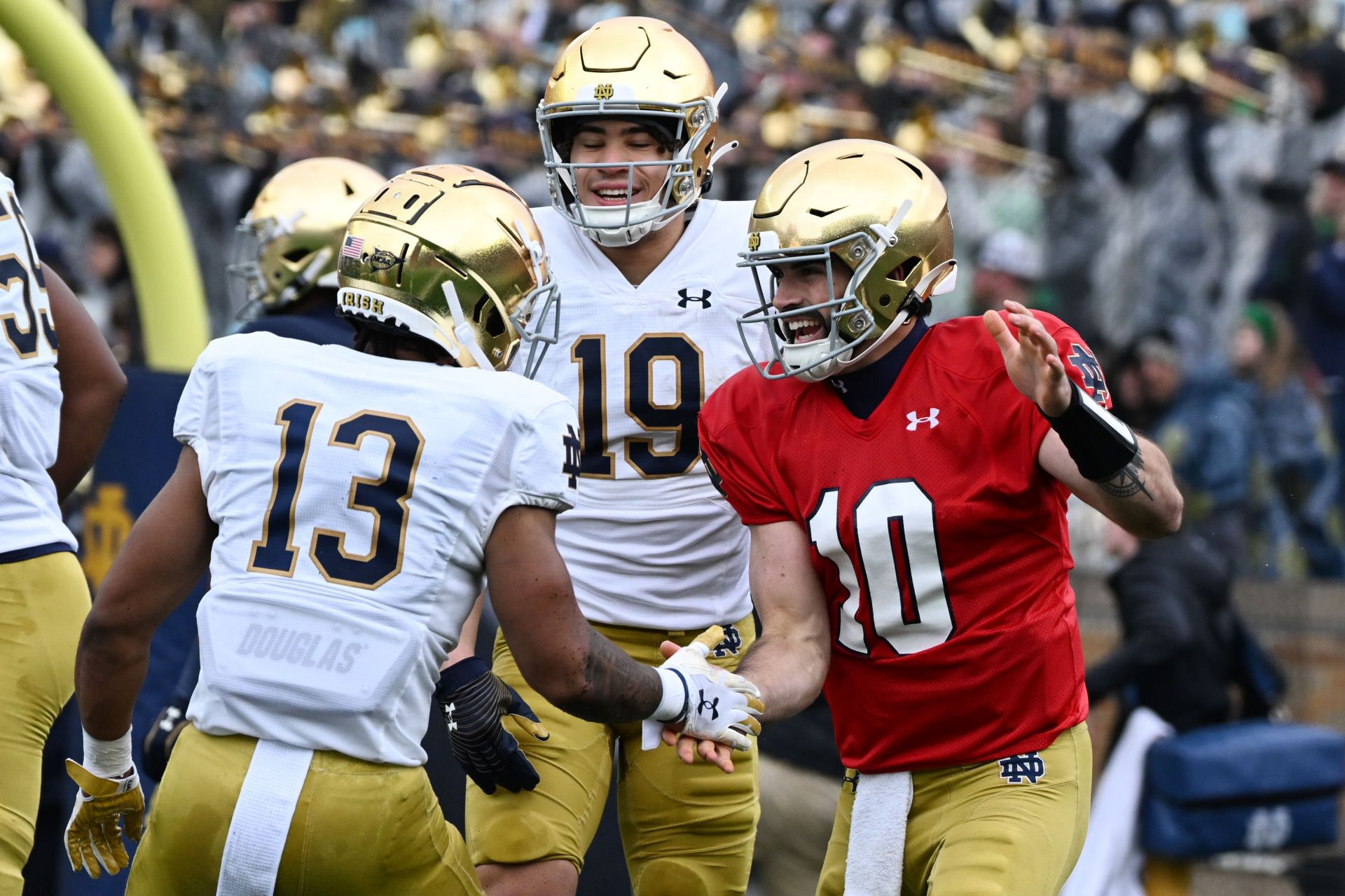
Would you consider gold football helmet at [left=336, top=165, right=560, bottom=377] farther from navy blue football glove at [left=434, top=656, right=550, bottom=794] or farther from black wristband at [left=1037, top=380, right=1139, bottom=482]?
black wristband at [left=1037, top=380, right=1139, bottom=482]

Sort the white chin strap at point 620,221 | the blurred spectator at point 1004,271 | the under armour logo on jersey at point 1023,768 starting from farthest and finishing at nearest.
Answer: the blurred spectator at point 1004,271
the white chin strap at point 620,221
the under armour logo on jersey at point 1023,768

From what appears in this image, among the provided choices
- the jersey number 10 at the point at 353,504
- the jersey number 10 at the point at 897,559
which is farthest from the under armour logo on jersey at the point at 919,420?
the jersey number 10 at the point at 353,504

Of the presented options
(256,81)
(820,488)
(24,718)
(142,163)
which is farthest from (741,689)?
(256,81)

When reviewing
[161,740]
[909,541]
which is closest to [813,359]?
[909,541]

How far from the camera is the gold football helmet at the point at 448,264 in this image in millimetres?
2924

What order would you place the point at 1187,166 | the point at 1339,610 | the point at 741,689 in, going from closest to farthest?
the point at 741,689, the point at 1339,610, the point at 1187,166

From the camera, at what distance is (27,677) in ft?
11.4

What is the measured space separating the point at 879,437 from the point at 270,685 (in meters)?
1.27

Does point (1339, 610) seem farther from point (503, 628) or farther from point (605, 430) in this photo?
point (503, 628)

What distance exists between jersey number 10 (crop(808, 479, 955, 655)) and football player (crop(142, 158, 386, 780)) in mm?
1674

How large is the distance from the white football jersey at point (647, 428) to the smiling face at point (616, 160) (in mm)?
175

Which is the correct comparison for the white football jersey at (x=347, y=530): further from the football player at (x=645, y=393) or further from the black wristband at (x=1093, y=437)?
the football player at (x=645, y=393)

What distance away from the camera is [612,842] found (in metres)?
5.29

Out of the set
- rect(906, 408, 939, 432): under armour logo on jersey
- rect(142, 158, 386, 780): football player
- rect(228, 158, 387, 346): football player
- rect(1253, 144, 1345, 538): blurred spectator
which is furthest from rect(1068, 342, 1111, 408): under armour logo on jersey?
rect(1253, 144, 1345, 538): blurred spectator
